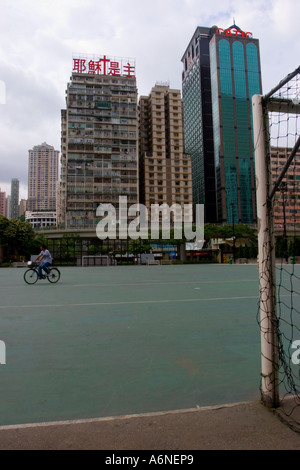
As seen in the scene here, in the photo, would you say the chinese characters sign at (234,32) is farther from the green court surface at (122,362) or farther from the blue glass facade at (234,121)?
the green court surface at (122,362)

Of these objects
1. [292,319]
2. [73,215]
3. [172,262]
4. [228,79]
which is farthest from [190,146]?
[292,319]

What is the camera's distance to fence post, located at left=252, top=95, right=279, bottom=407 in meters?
2.23

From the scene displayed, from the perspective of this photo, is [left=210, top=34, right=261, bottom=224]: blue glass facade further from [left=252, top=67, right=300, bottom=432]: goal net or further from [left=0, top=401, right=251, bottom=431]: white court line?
[left=0, top=401, right=251, bottom=431]: white court line

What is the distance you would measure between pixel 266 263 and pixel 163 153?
273 ft

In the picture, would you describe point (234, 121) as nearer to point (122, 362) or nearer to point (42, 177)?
point (42, 177)

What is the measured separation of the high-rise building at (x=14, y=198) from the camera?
124188 mm

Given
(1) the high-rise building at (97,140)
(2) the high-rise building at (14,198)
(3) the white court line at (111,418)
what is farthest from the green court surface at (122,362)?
(2) the high-rise building at (14,198)

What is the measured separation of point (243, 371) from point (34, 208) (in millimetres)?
151195

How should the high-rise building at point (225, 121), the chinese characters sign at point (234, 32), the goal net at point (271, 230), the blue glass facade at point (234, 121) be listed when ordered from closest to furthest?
the goal net at point (271, 230)
the blue glass facade at point (234, 121)
the high-rise building at point (225, 121)
the chinese characters sign at point (234, 32)

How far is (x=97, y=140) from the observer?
72.2 m

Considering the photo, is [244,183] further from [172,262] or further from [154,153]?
[172,262]

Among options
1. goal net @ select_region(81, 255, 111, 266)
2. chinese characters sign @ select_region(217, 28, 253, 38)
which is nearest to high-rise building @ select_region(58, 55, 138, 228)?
goal net @ select_region(81, 255, 111, 266)

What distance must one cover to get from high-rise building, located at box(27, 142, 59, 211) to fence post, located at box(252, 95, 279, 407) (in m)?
149

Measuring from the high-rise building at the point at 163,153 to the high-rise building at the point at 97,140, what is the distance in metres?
8.07
